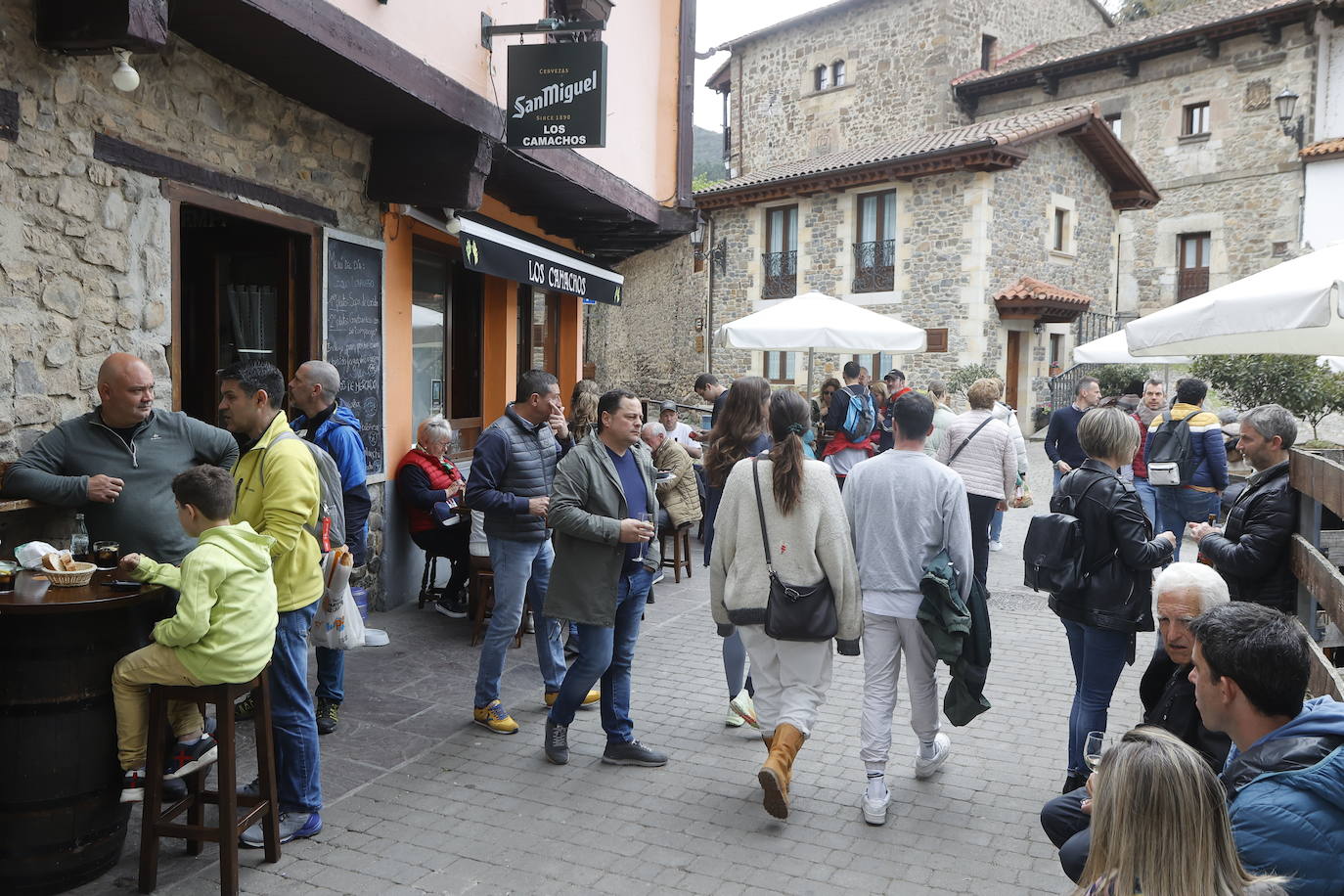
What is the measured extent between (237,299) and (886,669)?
5.01m

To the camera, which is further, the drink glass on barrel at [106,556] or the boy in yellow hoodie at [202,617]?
the drink glass on barrel at [106,556]

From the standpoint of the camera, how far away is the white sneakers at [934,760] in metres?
4.67

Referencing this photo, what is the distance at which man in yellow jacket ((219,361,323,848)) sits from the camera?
387 cm

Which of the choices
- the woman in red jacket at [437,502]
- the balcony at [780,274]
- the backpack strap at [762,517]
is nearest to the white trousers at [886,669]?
the backpack strap at [762,517]

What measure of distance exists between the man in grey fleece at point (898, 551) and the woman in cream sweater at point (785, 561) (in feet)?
0.47

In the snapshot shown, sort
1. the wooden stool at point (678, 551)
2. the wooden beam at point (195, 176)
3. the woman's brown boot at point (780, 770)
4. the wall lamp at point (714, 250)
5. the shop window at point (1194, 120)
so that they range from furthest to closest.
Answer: the shop window at point (1194, 120)
the wall lamp at point (714, 250)
the wooden stool at point (678, 551)
the wooden beam at point (195, 176)
the woman's brown boot at point (780, 770)

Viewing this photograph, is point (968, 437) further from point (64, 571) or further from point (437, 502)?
point (64, 571)

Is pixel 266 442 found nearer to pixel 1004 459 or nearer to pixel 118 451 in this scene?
pixel 118 451

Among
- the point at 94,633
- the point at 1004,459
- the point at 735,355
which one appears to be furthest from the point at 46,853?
the point at 735,355

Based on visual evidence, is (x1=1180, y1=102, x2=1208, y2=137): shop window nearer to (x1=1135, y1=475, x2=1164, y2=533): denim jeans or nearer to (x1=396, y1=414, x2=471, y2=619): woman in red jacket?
(x1=1135, y1=475, x2=1164, y2=533): denim jeans

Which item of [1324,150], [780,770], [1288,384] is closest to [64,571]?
[780,770]

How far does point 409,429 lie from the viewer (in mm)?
7941

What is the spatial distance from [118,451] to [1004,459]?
5757 millimetres

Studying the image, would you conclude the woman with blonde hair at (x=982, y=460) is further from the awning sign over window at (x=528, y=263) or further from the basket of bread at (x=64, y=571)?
the basket of bread at (x=64, y=571)
